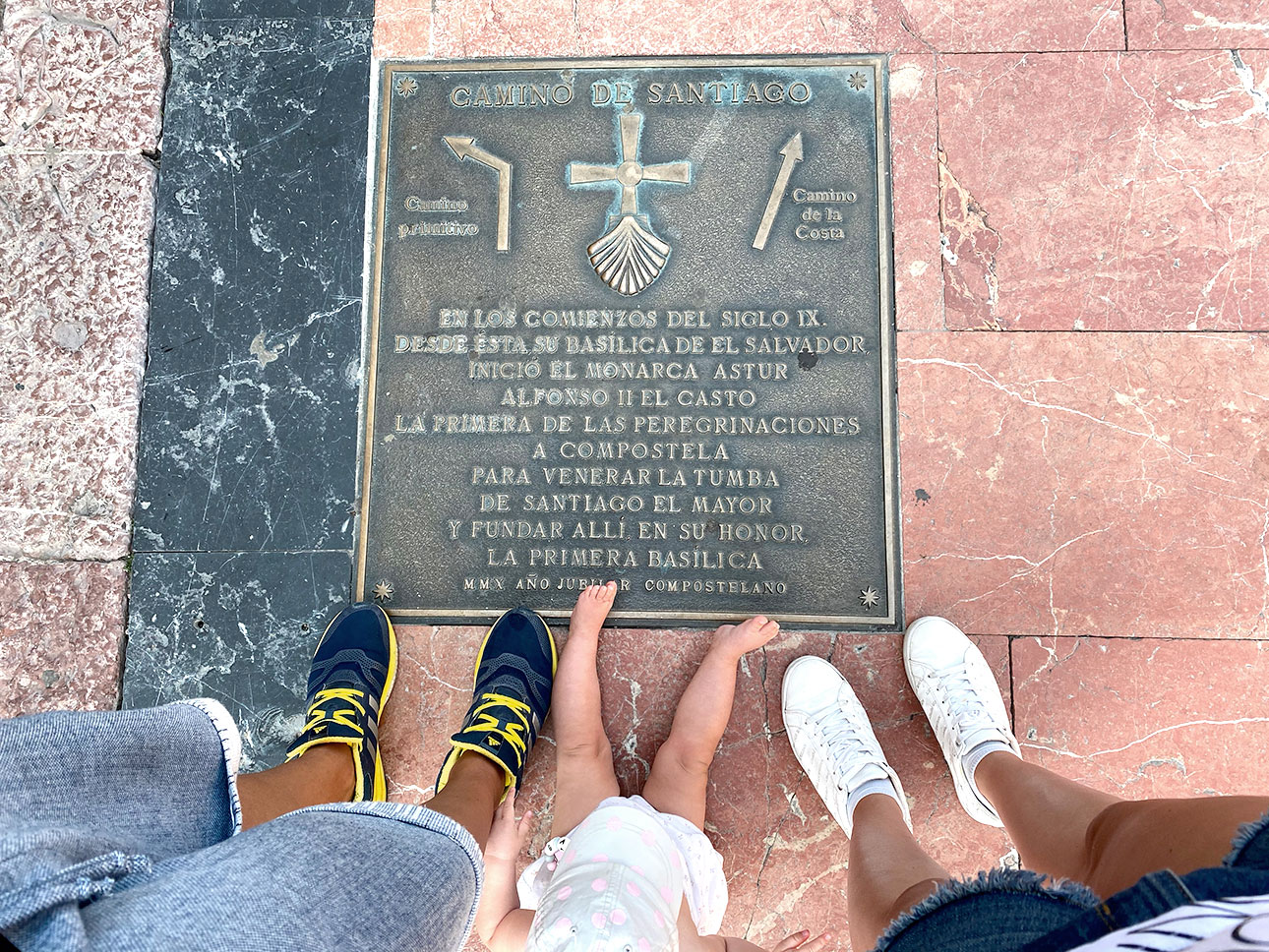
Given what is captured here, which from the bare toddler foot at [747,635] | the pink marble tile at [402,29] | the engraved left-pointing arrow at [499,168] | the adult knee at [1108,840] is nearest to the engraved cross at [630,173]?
the engraved left-pointing arrow at [499,168]

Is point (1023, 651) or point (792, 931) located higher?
point (1023, 651)

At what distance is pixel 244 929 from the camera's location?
3.07 ft

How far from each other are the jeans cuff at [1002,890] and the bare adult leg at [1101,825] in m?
0.18

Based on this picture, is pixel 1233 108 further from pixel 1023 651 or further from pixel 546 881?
pixel 546 881

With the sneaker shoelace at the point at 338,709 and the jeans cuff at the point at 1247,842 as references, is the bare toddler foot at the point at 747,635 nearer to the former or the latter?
the sneaker shoelace at the point at 338,709

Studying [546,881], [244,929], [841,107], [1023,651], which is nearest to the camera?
[244,929]

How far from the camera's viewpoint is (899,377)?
2189 mm

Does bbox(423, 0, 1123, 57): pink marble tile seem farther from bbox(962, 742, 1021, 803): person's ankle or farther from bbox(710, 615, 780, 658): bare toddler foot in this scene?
bbox(962, 742, 1021, 803): person's ankle

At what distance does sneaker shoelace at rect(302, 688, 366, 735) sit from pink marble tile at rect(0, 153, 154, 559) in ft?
2.55

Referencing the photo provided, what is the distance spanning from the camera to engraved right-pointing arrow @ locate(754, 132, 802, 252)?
7.30 feet

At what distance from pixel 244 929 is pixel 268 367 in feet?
5.54

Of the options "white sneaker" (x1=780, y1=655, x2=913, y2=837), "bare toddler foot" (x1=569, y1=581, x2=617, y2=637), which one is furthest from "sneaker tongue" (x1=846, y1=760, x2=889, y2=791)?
"bare toddler foot" (x1=569, y1=581, x2=617, y2=637)

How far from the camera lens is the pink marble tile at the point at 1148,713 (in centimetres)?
204

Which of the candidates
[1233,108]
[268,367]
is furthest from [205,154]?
[1233,108]
